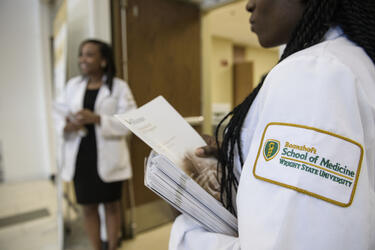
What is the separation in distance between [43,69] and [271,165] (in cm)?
363

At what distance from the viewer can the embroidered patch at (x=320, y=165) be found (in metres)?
0.31

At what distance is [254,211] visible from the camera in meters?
0.33

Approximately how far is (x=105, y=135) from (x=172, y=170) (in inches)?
47.3

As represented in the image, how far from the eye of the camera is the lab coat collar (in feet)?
1.38

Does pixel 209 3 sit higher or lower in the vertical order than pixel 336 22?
higher

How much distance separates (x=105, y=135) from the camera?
1519mm

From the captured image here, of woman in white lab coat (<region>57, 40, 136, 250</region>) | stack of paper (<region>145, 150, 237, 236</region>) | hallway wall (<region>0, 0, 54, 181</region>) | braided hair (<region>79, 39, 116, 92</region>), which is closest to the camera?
stack of paper (<region>145, 150, 237, 236</region>)

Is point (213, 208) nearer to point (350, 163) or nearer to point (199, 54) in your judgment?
point (350, 163)

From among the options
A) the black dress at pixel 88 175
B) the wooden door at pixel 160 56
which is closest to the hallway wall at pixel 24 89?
the wooden door at pixel 160 56

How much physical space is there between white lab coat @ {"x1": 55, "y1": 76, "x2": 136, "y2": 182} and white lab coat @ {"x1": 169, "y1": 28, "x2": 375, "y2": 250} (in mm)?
1296

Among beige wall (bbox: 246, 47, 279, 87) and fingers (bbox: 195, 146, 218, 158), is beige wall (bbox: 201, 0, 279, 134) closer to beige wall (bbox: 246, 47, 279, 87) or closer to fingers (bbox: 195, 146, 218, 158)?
beige wall (bbox: 246, 47, 279, 87)

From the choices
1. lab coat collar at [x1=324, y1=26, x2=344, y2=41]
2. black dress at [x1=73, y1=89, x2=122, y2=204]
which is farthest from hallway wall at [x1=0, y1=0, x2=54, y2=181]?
lab coat collar at [x1=324, y1=26, x2=344, y2=41]

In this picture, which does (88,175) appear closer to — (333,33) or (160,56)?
(160,56)

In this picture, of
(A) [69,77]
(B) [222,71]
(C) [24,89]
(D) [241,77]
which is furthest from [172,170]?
(D) [241,77]
